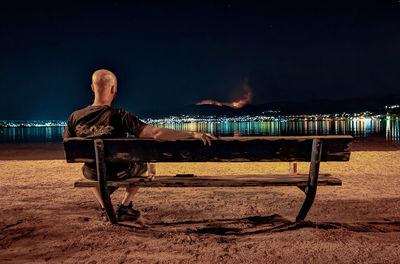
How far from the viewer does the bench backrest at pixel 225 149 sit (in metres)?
3.41

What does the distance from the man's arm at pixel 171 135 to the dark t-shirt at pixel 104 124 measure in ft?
0.49

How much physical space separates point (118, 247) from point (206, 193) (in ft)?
9.09

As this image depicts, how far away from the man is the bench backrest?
0.11 metres

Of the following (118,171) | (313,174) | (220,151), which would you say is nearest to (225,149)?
(220,151)

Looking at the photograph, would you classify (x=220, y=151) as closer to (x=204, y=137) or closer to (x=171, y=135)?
(x=204, y=137)

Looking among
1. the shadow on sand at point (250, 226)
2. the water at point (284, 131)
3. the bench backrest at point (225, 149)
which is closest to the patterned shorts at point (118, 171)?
the bench backrest at point (225, 149)

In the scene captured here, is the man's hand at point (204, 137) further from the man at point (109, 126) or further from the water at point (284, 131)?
the water at point (284, 131)

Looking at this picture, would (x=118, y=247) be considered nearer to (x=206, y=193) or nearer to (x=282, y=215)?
(x=282, y=215)

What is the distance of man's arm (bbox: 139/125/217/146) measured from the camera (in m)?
3.37

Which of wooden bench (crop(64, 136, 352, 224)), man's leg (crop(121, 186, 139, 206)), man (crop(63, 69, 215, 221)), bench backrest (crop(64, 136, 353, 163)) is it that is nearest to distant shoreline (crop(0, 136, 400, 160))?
man's leg (crop(121, 186, 139, 206))

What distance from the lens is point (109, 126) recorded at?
12.1 feet

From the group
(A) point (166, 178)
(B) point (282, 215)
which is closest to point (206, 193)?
(B) point (282, 215)

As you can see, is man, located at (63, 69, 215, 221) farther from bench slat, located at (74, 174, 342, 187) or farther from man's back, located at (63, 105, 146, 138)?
bench slat, located at (74, 174, 342, 187)

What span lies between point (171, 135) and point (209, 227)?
132 centimetres
